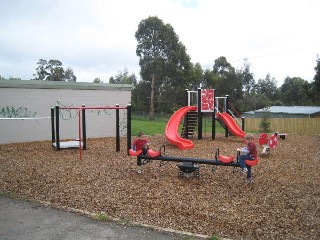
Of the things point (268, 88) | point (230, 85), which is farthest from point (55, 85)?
point (268, 88)

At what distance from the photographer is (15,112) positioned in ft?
51.1

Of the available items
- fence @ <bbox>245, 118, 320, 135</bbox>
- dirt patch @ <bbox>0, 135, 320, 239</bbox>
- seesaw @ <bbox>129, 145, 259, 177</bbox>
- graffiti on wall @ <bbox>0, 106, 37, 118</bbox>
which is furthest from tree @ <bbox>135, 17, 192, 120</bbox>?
seesaw @ <bbox>129, 145, 259, 177</bbox>

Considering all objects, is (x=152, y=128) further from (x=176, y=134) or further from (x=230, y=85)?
(x=230, y=85)

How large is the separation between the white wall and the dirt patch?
5296 millimetres

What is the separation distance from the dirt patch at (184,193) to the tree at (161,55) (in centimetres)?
3281

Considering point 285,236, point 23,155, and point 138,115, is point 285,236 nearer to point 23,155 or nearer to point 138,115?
point 23,155

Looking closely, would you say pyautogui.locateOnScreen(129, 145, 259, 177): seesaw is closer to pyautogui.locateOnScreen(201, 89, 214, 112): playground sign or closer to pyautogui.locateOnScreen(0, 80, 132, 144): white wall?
pyautogui.locateOnScreen(0, 80, 132, 144): white wall

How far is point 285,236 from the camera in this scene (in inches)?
177

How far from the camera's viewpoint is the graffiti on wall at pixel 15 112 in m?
15.3

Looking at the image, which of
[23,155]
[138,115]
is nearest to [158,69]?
[138,115]

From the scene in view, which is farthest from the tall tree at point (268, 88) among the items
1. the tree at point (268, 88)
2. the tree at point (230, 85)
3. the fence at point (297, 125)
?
the fence at point (297, 125)

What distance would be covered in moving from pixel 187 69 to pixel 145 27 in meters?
7.75

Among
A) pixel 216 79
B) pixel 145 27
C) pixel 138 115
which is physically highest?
pixel 145 27

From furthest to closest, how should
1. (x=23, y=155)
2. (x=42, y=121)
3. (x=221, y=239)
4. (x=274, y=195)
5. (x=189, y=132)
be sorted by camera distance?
(x=189, y=132) → (x=42, y=121) → (x=23, y=155) → (x=274, y=195) → (x=221, y=239)
